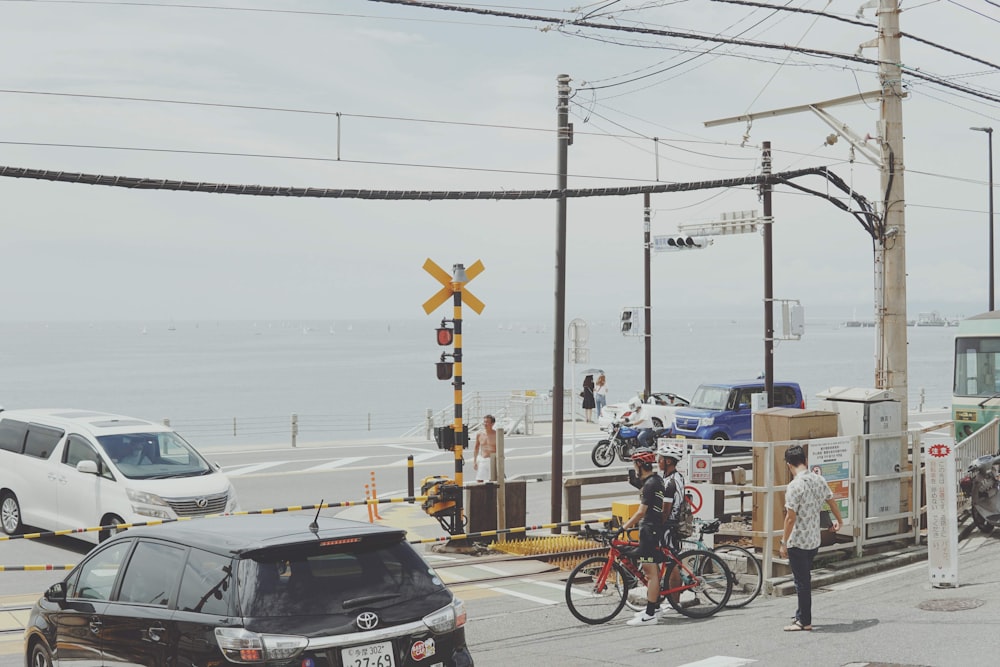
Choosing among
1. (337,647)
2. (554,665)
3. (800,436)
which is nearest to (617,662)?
(554,665)

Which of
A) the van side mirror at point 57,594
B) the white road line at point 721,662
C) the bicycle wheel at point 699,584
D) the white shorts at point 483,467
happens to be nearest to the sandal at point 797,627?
the bicycle wheel at point 699,584

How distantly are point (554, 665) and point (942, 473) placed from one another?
5.47 m

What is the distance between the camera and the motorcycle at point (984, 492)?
14367 millimetres

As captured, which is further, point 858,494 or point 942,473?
point 858,494

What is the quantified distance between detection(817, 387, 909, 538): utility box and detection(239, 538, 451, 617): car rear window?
27.6ft

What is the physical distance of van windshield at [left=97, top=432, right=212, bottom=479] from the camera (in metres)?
14.8

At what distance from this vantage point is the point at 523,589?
12.8 m

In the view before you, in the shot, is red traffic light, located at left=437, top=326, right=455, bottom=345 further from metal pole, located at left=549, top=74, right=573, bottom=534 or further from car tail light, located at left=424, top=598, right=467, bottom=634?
car tail light, located at left=424, top=598, right=467, bottom=634

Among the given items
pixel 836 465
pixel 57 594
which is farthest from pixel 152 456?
pixel 836 465

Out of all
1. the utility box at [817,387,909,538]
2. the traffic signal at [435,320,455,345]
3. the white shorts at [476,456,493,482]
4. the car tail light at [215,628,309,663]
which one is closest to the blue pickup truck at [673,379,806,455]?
the white shorts at [476,456,493,482]

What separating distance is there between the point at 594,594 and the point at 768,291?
19.2 m

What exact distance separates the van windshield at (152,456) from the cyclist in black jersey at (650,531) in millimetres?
7449

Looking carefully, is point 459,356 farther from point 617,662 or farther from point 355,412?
point 355,412

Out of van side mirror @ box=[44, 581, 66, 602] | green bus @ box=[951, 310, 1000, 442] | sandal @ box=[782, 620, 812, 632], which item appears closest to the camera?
van side mirror @ box=[44, 581, 66, 602]
